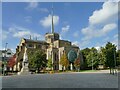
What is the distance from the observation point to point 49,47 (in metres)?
104

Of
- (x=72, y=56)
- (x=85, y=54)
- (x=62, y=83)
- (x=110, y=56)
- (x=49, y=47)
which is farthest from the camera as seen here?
(x=49, y=47)

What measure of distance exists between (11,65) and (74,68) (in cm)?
2381

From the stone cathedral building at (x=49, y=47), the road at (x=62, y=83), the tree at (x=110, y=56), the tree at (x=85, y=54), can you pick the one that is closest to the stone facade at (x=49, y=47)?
the stone cathedral building at (x=49, y=47)

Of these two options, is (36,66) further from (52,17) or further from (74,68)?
(52,17)

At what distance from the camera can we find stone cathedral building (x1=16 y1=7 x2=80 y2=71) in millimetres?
94125

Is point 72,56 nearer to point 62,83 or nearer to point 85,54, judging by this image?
point 85,54

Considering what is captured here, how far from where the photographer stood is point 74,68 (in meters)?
89.6

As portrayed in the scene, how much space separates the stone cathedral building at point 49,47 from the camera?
94.1 m

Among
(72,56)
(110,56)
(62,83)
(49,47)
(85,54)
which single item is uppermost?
(49,47)

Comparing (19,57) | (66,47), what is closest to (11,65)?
(19,57)

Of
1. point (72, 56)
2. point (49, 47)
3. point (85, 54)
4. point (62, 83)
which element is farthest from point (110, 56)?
point (49, 47)

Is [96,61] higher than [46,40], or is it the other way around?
[46,40]

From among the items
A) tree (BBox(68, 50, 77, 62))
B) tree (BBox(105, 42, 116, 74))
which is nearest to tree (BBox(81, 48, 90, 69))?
tree (BBox(68, 50, 77, 62))

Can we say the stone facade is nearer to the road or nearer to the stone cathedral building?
the stone cathedral building
